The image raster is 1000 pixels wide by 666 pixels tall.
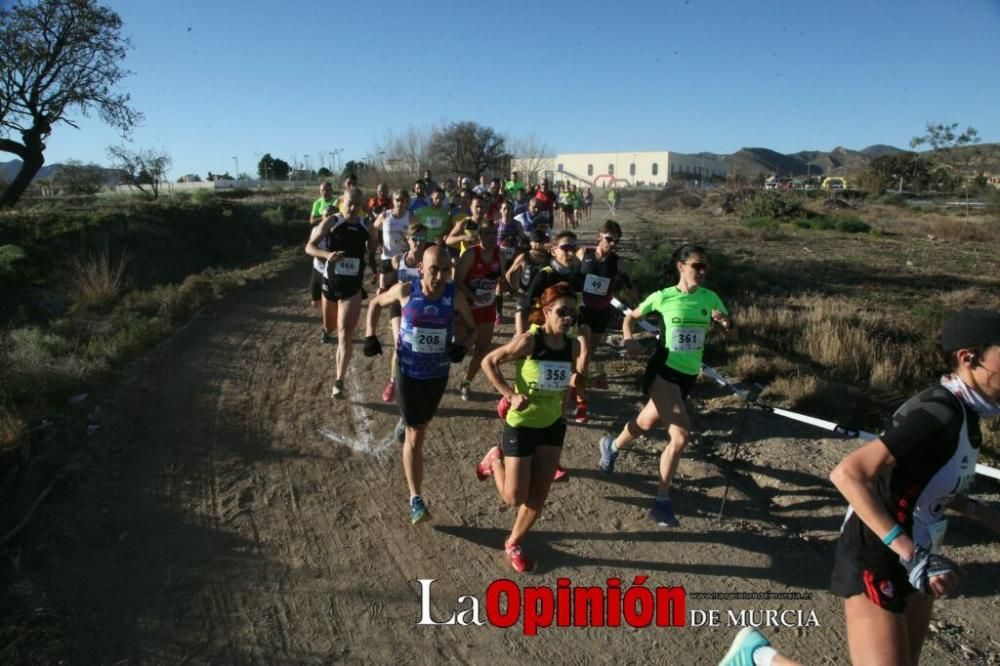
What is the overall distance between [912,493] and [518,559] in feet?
8.62

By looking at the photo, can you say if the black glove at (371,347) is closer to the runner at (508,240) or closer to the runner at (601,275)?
the runner at (601,275)

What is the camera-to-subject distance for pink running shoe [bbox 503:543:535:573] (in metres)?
4.44

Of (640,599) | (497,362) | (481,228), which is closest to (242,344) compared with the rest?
(481,228)

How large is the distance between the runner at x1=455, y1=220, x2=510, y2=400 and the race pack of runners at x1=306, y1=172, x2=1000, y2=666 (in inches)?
0.8

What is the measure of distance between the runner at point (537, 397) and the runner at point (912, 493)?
1976mm

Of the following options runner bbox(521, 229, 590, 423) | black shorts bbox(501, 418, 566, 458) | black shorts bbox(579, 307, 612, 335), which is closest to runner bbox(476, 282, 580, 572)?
black shorts bbox(501, 418, 566, 458)

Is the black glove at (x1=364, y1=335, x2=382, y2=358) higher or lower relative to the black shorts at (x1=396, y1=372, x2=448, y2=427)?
higher

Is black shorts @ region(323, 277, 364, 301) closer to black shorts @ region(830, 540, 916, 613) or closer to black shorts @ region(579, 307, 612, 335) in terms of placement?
black shorts @ region(579, 307, 612, 335)

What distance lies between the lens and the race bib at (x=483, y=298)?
275 inches

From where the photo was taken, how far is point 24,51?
70.6 feet

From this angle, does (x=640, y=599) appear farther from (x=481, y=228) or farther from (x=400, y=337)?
(x=481, y=228)

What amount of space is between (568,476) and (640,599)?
169 centimetres

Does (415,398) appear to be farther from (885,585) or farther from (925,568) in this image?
(925,568)

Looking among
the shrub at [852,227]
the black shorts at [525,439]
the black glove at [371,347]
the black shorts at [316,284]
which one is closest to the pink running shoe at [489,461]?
the black shorts at [525,439]
